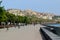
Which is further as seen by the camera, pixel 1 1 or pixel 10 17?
pixel 10 17

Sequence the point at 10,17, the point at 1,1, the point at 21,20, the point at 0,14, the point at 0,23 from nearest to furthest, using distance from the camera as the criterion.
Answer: the point at 0,14 < the point at 1,1 < the point at 0,23 < the point at 10,17 < the point at 21,20

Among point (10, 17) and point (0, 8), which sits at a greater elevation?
point (0, 8)

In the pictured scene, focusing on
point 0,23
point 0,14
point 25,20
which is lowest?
point 25,20

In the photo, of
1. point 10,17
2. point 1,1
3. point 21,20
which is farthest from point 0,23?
point 21,20

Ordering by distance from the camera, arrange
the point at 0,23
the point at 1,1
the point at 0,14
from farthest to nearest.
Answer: the point at 0,23 < the point at 1,1 < the point at 0,14

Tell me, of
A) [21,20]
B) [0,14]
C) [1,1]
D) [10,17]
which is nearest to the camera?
[0,14]

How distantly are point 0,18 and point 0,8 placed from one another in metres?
3.31

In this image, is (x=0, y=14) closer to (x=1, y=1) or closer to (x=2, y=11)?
(x=2, y=11)

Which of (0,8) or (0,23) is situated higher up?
(0,8)

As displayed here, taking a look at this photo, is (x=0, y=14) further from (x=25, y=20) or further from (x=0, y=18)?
(x=25, y=20)

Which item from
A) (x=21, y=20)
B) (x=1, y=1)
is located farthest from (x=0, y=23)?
(x=21, y=20)

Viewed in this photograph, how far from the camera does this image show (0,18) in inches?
2510

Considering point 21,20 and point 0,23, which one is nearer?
point 0,23

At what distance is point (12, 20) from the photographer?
337 ft
